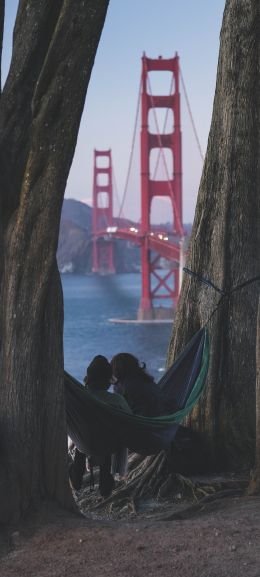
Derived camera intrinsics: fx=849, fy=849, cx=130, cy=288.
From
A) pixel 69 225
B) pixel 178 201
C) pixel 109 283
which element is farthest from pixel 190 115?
pixel 69 225

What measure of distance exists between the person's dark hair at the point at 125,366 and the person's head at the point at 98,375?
161 mm

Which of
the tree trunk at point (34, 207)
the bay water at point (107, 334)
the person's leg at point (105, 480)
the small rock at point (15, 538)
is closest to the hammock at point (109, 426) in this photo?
the person's leg at point (105, 480)

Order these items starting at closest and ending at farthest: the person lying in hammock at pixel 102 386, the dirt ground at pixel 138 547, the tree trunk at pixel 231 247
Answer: the dirt ground at pixel 138 547, the person lying in hammock at pixel 102 386, the tree trunk at pixel 231 247

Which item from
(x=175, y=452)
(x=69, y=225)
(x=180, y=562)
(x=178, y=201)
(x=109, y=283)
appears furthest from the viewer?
(x=69, y=225)

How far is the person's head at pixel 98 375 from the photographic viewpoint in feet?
12.7

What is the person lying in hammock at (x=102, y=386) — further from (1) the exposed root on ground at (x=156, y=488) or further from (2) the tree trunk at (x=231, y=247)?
(2) the tree trunk at (x=231, y=247)

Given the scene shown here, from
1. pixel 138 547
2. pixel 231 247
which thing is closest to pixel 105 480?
pixel 138 547

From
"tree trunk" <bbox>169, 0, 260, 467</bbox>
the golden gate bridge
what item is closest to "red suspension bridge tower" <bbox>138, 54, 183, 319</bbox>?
the golden gate bridge

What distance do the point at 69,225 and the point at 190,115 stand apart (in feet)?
235

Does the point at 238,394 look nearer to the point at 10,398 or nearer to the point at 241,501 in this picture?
the point at 241,501

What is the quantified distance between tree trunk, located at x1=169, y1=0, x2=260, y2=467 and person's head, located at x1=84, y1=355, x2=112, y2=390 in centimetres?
97

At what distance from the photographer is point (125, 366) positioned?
412cm

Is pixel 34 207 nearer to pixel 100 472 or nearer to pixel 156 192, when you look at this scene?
pixel 100 472

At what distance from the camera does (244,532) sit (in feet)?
10.2
